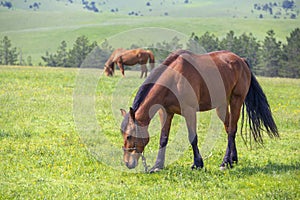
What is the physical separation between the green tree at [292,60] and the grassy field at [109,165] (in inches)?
1864

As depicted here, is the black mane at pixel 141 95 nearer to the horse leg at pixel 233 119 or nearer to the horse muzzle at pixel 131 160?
the horse muzzle at pixel 131 160

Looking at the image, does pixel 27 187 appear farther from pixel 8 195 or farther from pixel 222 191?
pixel 222 191

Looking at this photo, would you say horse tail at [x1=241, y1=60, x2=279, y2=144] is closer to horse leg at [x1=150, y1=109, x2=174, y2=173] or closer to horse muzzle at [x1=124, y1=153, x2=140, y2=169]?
horse leg at [x1=150, y1=109, x2=174, y2=173]

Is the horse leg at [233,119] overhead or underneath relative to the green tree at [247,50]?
overhead

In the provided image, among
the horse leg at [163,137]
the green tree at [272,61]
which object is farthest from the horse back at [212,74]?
the green tree at [272,61]

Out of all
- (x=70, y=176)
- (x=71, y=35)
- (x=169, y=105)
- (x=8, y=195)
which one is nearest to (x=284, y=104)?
(x=169, y=105)

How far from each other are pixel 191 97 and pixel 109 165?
7.28ft

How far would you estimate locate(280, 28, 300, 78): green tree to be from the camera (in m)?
63.0

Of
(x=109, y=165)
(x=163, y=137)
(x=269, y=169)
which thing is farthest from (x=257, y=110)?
(x=109, y=165)

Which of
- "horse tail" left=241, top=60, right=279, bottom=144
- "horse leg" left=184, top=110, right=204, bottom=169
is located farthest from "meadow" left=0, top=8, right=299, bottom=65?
"horse leg" left=184, top=110, right=204, bottom=169

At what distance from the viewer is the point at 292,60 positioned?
210 ft

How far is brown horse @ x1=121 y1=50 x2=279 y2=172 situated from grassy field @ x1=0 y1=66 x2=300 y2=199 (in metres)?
0.61

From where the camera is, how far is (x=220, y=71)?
1027cm

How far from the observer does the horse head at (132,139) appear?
876 cm
